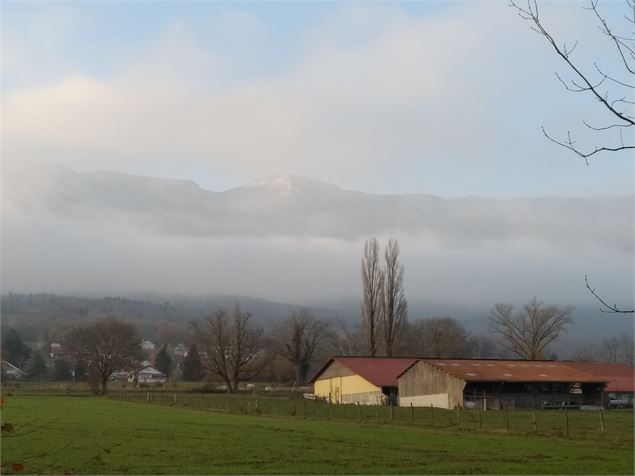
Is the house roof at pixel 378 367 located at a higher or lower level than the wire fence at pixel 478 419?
higher

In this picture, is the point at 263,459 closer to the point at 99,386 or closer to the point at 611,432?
the point at 611,432

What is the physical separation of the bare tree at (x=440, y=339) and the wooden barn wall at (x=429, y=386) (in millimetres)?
52628

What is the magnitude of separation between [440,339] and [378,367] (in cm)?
5115

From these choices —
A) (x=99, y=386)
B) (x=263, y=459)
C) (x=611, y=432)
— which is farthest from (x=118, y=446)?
(x=99, y=386)

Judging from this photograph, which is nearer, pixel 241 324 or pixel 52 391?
pixel 52 391

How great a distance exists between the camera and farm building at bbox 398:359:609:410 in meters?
60.8

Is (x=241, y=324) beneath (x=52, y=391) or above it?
above

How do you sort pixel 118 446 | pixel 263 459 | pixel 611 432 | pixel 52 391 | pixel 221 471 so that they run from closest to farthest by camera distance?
pixel 221 471
pixel 263 459
pixel 118 446
pixel 611 432
pixel 52 391

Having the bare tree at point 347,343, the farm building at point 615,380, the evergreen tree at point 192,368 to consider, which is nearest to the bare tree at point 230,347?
the evergreen tree at point 192,368

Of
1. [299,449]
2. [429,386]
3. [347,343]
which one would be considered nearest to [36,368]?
[347,343]

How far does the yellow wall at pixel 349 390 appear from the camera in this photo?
7138cm

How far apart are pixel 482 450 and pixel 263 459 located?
9.11m

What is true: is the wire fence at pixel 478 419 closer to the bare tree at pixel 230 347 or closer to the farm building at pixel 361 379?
the farm building at pixel 361 379

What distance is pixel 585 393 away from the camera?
68.8 meters
